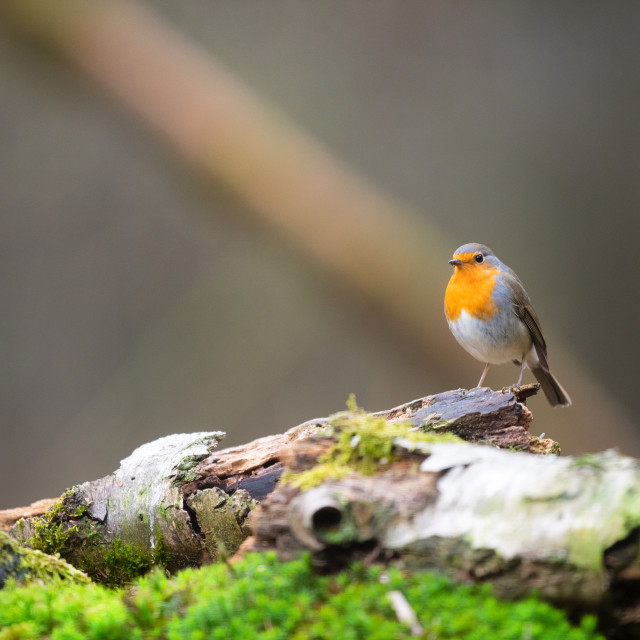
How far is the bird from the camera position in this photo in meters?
3.31

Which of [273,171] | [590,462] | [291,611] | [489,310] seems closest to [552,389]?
[489,310]

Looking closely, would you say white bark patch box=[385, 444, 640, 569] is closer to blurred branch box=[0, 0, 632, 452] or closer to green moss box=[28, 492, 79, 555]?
green moss box=[28, 492, 79, 555]

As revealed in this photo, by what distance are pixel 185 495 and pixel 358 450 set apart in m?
0.92

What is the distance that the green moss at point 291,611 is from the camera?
106 cm

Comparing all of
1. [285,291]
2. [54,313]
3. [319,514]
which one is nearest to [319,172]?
[285,291]

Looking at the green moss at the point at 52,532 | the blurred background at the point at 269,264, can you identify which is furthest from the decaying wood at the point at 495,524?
the blurred background at the point at 269,264

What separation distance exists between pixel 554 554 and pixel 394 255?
11.2 feet

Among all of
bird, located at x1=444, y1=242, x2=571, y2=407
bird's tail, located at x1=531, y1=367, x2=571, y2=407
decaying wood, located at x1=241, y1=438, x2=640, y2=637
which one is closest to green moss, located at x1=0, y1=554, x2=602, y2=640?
decaying wood, located at x1=241, y1=438, x2=640, y2=637

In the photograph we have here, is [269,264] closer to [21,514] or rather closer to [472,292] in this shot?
[472,292]

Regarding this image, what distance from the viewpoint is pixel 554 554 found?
115cm

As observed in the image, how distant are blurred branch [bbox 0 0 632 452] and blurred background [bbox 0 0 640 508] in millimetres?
871

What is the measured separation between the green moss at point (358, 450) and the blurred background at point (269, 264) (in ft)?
11.8

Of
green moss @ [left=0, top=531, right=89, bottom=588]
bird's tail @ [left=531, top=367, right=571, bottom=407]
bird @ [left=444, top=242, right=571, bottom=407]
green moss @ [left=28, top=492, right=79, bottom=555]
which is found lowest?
green moss @ [left=0, top=531, right=89, bottom=588]

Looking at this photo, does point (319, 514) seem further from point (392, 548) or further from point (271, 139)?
point (271, 139)
